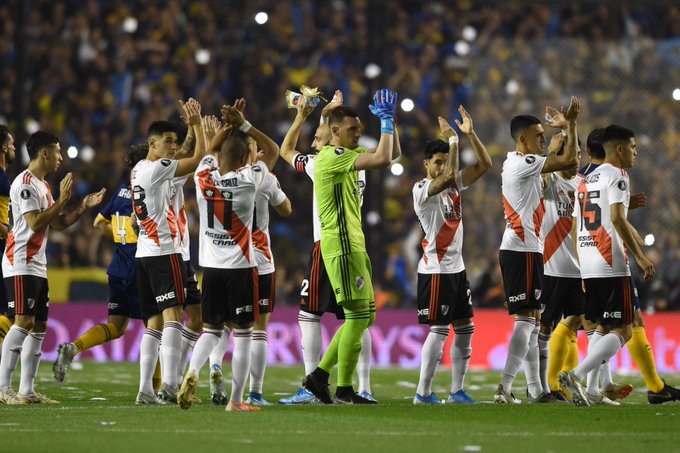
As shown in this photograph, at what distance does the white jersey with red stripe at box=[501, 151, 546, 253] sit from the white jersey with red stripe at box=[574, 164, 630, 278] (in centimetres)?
39

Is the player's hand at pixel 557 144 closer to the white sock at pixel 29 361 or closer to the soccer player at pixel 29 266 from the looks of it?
the soccer player at pixel 29 266

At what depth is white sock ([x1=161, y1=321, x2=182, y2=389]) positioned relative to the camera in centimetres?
889

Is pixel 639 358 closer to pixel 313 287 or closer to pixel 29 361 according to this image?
pixel 313 287

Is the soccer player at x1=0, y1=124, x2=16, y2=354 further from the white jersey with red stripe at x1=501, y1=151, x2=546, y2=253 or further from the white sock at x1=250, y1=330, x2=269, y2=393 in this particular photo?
the white jersey with red stripe at x1=501, y1=151, x2=546, y2=253

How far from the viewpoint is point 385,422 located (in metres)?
7.86

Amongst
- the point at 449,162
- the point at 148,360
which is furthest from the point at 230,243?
the point at 449,162

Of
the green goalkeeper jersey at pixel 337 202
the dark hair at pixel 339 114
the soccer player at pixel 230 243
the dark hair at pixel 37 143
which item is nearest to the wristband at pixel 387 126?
the green goalkeeper jersey at pixel 337 202

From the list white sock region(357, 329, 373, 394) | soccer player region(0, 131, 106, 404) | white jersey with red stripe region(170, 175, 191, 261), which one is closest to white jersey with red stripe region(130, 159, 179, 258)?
white jersey with red stripe region(170, 175, 191, 261)

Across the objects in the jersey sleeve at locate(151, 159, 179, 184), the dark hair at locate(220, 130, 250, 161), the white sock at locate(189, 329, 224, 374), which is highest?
the dark hair at locate(220, 130, 250, 161)

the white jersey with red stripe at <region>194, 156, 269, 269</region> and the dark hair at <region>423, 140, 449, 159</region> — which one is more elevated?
the dark hair at <region>423, 140, 449, 159</region>

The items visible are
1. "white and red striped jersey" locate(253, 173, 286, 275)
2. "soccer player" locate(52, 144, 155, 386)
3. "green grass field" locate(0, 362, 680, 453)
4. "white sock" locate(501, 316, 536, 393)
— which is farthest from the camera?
"soccer player" locate(52, 144, 155, 386)

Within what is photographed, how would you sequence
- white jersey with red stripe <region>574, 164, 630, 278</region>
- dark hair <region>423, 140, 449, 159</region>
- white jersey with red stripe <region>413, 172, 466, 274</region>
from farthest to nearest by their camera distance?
1. dark hair <region>423, 140, 449, 159</region>
2. white jersey with red stripe <region>413, 172, 466, 274</region>
3. white jersey with red stripe <region>574, 164, 630, 278</region>

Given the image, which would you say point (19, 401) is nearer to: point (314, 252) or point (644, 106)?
point (314, 252)

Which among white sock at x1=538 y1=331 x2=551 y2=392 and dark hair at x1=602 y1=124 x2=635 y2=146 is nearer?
dark hair at x1=602 y1=124 x2=635 y2=146
